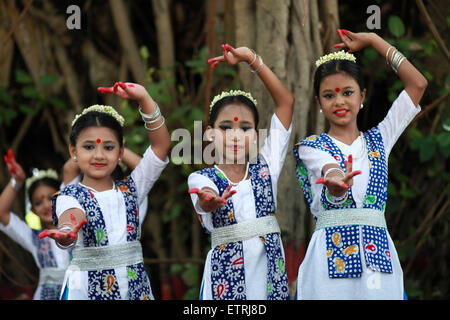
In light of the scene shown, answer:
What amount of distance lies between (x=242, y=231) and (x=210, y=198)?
29 cm

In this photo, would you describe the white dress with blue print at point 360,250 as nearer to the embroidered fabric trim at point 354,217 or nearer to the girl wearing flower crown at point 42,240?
the embroidered fabric trim at point 354,217

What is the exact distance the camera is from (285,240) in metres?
3.14

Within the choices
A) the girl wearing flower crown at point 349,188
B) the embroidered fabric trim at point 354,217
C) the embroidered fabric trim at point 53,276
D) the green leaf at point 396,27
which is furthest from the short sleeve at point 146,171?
the green leaf at point 396,27

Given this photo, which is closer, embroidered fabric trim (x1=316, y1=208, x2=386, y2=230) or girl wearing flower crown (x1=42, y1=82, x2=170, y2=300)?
embroidered fabric trim (x1=316, y1=208, x2=386, y2=230)

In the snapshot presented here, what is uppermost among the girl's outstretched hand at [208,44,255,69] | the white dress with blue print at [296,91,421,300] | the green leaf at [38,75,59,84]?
the green leaf at [38,75,59,84]

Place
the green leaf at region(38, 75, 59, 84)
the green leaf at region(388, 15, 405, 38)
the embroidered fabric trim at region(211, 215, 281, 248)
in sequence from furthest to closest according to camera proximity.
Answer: the green leaf at region(38, 75, 59, 84) → the green leaf at region(388, 15, 405, 38) → the embroidered fabric trim at region(211, 215, 281, 248)

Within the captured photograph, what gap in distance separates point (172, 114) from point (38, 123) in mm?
1430

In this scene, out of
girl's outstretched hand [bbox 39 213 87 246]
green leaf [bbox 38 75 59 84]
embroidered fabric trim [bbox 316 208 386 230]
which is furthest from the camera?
green leaf [bbox 38 75 59 84]

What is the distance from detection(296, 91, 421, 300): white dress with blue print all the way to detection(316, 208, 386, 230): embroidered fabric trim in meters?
0.03

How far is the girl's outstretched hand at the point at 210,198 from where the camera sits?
2352mm

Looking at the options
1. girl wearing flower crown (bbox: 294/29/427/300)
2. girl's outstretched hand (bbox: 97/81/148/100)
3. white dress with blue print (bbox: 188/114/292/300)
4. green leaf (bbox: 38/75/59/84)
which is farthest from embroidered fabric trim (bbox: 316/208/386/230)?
green leaf (bbox: 38/75/59/84)

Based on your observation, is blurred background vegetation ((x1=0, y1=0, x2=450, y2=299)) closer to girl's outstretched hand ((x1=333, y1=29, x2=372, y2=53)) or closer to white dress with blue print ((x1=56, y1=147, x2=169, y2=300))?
girl's outstretched hand ((x1=333, y1=29, x2=372, y2=53))

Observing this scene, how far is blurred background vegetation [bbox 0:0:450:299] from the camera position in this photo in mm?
3248
